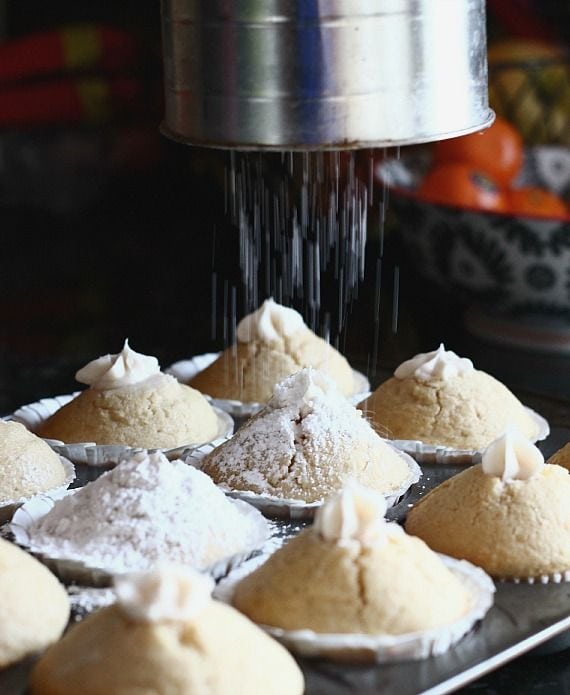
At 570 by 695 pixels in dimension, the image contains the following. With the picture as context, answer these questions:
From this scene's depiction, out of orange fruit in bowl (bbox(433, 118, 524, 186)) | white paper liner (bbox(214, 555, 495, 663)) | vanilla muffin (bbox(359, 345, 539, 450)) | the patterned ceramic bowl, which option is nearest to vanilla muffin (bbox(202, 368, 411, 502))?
vanilla muffin (bbox(359, 345, 539, 450))

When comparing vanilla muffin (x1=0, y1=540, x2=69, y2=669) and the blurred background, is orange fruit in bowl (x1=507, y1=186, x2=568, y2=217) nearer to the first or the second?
the blurred background

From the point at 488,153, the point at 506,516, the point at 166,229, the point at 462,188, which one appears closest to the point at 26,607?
the point at 506,516

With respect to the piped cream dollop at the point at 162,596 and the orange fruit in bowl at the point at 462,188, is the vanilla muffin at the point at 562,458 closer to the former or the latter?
the piped cream dollop at the point at 162,596

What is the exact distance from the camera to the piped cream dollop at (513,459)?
1521 mm

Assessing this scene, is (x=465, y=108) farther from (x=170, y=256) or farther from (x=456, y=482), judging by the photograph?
(x=170, y=256)

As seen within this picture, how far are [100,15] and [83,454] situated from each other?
2.41 m

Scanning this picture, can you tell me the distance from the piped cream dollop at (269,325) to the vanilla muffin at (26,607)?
2.53ft

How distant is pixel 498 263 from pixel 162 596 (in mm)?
1404

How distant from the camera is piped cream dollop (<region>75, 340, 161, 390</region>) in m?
1.87

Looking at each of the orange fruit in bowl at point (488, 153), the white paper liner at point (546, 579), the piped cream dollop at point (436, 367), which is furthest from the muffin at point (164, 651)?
the orange fruit in bowl at point (488, 153)

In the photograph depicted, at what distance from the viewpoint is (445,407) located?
6.10 ft

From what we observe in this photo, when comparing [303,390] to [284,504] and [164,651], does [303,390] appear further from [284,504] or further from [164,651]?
[164,651]

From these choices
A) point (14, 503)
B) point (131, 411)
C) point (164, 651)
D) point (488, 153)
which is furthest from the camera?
point (488, 153)

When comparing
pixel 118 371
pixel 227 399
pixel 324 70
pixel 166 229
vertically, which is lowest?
pixel 166 229
